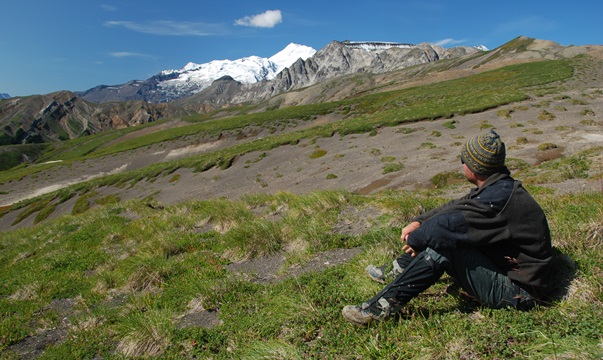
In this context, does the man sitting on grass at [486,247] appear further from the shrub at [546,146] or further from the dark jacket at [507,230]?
the shrub at [546,146]

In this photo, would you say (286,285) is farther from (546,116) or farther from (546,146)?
(546,116)

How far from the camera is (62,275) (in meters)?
10.5

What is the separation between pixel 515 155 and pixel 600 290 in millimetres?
20708

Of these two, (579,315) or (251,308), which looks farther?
(251,308)

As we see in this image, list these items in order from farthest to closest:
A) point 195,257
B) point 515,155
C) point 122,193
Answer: point 122,193 < point 515,155 < point 195,257

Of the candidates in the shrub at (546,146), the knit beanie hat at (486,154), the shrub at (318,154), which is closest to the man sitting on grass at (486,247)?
the knit beanie hat at (486,154)

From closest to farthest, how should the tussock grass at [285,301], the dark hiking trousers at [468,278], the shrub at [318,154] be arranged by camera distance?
1. the tussock grass at [285,301]
2. the dark hiking trousers at [468,278]
3. the shrub at [318,154]

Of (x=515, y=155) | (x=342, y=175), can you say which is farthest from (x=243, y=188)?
(x=515, y=155)

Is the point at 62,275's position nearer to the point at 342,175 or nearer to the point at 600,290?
the point at 600,290

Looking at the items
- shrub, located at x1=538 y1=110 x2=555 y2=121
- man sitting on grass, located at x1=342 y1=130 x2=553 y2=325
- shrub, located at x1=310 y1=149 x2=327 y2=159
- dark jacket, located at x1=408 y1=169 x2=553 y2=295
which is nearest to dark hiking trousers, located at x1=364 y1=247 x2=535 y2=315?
man sitting on grass, located at x1=342 y1=130 x2=553 y2=325

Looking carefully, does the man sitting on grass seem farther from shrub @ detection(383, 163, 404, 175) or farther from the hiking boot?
shrub @ detection(383, 163, 404, 175)

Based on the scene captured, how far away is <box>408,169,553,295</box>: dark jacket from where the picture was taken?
12.7ft

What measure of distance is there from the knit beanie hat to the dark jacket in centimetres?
25

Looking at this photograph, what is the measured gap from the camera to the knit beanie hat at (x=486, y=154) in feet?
13.5
